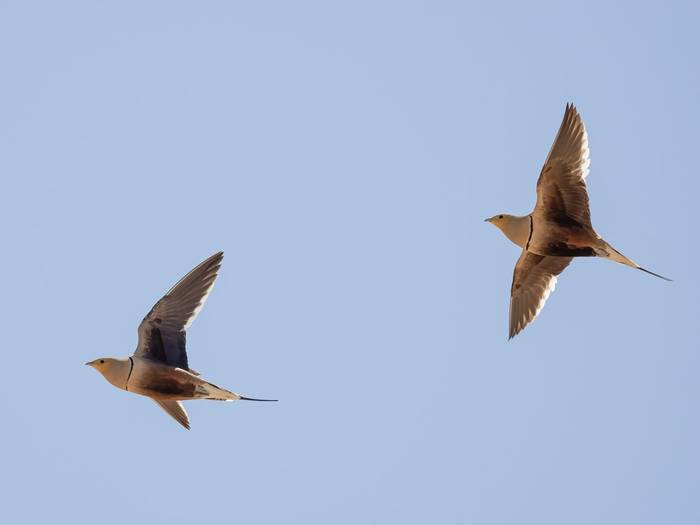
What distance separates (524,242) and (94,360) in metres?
5.56

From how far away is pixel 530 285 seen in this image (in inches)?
671

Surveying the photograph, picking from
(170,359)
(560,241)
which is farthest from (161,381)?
(560,241)

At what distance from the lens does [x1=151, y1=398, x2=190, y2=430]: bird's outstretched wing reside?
48.9ft

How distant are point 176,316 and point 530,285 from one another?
5048 mm

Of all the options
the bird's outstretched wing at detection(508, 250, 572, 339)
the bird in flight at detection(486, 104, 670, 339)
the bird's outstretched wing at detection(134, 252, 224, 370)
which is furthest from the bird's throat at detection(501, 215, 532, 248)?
the bird's outstretched wing at detection(134, 252, 224, 370)

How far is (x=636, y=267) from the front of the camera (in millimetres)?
15180

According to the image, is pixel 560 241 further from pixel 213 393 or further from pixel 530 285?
pixel 213 393

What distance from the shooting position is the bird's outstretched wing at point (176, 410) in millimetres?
14898

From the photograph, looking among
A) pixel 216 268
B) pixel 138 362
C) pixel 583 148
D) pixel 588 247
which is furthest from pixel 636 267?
pixel 138 362

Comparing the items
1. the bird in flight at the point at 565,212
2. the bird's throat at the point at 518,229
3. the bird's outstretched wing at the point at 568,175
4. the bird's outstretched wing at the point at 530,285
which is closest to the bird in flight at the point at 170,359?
the bird's throat at the point at 518,229

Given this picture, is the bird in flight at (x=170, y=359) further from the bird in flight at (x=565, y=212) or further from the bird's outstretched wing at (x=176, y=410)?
the bird in flight at (x=565, y=212)

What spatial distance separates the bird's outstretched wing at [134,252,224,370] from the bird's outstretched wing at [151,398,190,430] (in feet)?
2.35

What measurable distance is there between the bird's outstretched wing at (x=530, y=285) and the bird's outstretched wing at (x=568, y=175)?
1.49 meters

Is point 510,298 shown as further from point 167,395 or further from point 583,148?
point 167,395
